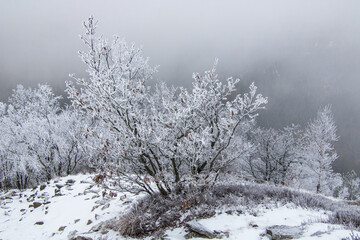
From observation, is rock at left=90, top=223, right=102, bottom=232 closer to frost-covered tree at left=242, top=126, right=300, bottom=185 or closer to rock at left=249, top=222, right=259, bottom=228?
rock at left=249, top=222, right=259, bottom=228

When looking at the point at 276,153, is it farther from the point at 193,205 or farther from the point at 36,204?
the point at 36,204

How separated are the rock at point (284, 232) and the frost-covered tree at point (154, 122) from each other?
1.89 m

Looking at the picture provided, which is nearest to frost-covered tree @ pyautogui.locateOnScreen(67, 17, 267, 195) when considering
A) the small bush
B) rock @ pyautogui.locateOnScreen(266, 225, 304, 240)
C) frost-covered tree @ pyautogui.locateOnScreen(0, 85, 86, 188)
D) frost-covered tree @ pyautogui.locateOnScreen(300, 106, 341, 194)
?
the small bush

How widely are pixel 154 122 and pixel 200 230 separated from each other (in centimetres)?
292

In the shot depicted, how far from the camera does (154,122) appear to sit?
643 cm

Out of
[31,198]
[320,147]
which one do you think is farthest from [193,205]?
[320,147]

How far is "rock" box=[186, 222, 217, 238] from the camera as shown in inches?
197

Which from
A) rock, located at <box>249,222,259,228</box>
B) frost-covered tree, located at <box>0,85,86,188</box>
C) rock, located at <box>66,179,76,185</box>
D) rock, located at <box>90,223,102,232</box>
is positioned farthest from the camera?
frost-covered tree, located at <box>0,85,86,188</box>

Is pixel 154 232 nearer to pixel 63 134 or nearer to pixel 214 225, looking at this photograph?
pixel 214 225

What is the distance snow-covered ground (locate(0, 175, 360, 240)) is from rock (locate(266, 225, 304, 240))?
0.10 metres

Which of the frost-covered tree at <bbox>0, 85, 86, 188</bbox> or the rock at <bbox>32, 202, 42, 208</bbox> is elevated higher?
the frost-covered tree at <bbox>0, 85, 86, 188</bbox>

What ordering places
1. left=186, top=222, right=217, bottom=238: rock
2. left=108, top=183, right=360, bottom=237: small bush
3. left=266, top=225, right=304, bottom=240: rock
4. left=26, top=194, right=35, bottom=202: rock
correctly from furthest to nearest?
left=26, top=194, right=35, bottom=202: rock, left=108, top=183, right=360, bottom=237: small bush, left=186, top=222, right=217, bottom=238: rock, left=266, top=225, right=304, bottom=240: rock

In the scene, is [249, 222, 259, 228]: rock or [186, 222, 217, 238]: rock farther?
[249, 222, 259, 228]: rock

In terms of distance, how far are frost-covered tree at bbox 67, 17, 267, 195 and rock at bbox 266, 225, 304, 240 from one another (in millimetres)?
1885
